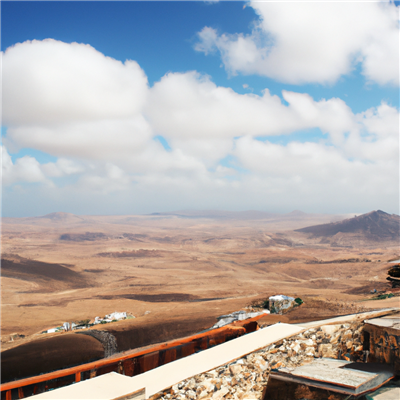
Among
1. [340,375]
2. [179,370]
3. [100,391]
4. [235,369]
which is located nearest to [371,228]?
[235,369]

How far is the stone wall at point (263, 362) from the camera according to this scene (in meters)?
5.16

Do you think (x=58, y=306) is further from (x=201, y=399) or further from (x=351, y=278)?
(x=351, y=278)

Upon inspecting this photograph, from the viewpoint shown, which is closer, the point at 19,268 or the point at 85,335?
the point at 85,335

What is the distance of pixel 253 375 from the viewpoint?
18.1 ft

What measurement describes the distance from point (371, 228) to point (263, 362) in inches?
2824

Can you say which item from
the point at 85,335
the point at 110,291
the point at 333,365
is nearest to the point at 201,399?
the point at 333,365

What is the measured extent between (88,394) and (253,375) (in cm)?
272

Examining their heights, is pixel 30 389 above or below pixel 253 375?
below

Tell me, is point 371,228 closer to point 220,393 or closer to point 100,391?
point 220,393

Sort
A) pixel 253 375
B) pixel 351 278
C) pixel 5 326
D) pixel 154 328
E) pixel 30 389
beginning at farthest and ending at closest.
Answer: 1. pixel 351 278
2. pixel 5 326
3. pixel 154 328
4. pixel 30 389
5. pixel 253 375

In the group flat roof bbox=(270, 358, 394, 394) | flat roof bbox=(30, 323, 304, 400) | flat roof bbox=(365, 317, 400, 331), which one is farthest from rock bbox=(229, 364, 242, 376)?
flat roof bbox=(365, 317, 400, 331)

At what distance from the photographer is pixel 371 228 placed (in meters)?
68.3

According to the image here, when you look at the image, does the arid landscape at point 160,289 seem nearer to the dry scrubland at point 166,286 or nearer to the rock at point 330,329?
the dry scrubland at point 166,286

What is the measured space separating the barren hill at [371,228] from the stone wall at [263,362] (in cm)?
6538
